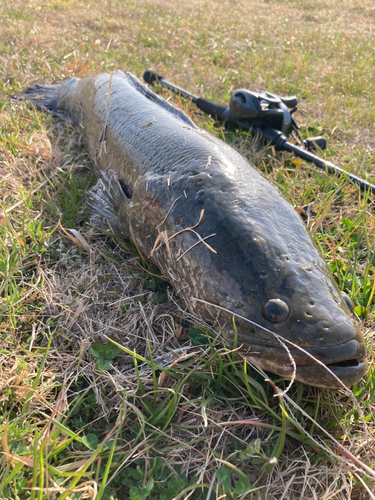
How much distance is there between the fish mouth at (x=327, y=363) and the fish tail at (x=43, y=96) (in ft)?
13.2

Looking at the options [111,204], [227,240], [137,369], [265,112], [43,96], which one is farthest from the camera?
[43,96]

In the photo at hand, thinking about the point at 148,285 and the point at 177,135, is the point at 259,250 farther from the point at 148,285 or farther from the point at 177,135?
the point at 177,135

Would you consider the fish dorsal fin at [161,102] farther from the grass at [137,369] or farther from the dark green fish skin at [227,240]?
the grass at [137,369]

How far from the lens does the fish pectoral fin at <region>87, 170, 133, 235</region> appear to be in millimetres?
2590

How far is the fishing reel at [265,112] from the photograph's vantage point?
3611 millimetres

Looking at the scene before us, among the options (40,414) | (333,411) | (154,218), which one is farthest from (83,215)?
(333,411)

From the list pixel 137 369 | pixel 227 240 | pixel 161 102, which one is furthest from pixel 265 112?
pixel 137 369

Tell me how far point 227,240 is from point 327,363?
70 centimetres

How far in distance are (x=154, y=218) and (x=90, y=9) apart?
836 centimetres

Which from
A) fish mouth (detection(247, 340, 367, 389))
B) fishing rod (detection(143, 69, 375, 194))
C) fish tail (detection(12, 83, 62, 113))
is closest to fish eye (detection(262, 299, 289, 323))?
fish mouth (detection(247, 340, 367, 389))

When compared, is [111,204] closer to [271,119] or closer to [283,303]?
[283,303]

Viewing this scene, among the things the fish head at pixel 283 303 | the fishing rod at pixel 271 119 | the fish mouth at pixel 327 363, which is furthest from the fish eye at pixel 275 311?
the fishing rod at pixel 271 119

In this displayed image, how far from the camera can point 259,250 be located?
1771 mm

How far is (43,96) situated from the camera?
454cm
